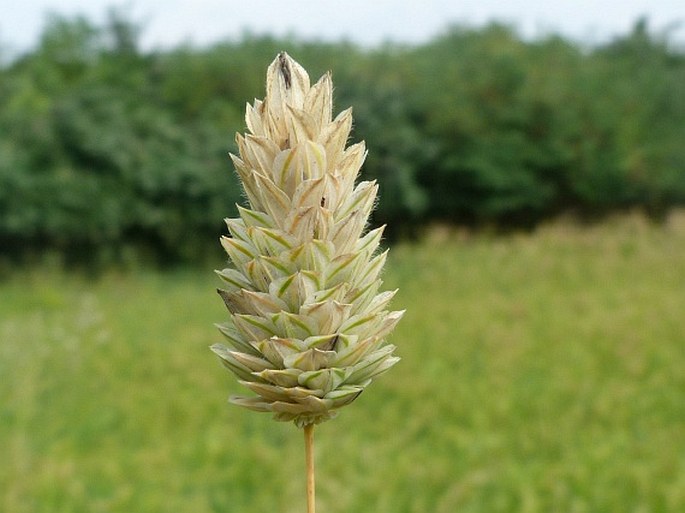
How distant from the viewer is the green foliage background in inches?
636

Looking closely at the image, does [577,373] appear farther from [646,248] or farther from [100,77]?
[100,77]

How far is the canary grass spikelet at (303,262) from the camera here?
1.48ft

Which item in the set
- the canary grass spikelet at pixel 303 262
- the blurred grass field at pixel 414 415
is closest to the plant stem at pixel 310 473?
the canary grass spikelet at pixel 303 262

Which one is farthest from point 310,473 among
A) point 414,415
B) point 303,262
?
point 414,415

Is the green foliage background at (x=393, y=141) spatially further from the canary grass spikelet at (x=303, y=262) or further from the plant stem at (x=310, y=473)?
the plant stem at (x=310, y=473)

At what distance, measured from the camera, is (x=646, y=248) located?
41.7 ft

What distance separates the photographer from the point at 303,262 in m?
0.46

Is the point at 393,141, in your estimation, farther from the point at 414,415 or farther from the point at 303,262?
the point at 303,262

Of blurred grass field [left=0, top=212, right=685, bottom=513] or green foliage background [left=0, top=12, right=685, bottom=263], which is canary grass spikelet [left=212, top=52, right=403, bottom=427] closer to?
blurred grass field [left=0, top=212, right=685, bottom=513]

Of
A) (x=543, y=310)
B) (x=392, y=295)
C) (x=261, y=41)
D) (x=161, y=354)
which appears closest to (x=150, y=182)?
(x=261, y=41)

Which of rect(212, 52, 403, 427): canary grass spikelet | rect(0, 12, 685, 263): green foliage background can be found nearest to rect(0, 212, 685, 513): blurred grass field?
rect(212, 52, 403, 427): canary grass spikelet

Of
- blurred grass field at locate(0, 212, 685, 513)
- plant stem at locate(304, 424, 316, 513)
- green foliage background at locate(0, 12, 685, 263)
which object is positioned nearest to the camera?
plant stem at locate(304, 424, 316, 513)

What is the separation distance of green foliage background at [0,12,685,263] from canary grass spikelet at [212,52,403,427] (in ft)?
52.7

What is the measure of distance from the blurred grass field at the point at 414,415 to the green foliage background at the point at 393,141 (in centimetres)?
577
